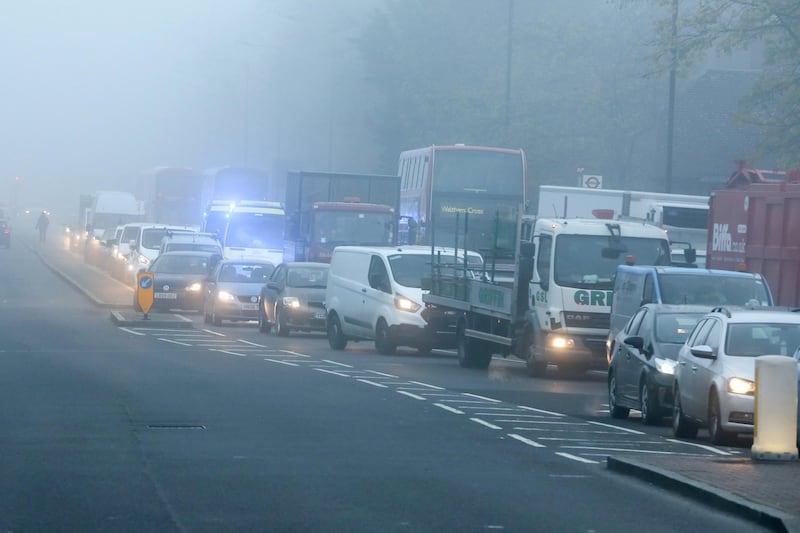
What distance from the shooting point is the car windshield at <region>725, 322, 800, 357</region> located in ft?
49.6

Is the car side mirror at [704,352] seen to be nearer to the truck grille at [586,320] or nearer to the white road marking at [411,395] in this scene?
the white road marking at [411,395]

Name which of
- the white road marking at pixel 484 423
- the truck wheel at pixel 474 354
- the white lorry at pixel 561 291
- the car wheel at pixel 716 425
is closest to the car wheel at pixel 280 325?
the truck wheel at pixel 474 354

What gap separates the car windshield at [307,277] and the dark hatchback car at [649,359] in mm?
14408

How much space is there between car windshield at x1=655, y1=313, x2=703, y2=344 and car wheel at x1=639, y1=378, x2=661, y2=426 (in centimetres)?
68

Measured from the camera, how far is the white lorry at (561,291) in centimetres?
2344

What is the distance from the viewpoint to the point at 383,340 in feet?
90.8

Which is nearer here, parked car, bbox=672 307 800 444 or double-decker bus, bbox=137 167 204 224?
parked car, bbox=672 307 800 444


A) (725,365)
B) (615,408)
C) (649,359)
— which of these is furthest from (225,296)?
(725,365)

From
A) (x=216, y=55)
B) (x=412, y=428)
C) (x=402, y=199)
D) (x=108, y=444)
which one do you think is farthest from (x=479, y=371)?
(x=216, y=55)

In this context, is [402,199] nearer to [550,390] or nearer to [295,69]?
[550,390]

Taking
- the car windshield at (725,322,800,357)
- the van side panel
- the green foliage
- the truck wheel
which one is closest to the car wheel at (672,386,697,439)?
the car windshield at (725,322,800,357)

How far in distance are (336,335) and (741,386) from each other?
50.4 feet

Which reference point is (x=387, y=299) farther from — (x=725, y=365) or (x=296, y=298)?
(x=725, y=365)

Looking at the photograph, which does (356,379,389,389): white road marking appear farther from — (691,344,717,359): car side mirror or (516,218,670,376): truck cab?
(691,344,717,359): car side mirror
